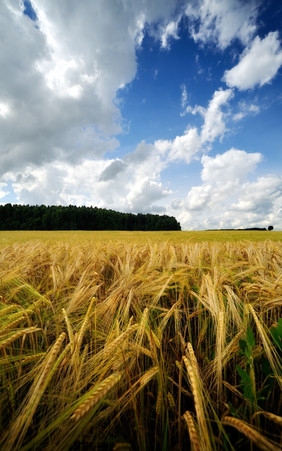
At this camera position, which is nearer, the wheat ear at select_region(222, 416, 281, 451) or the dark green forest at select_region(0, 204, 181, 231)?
the wheat ear at select_region(222, 416, 281, 451)

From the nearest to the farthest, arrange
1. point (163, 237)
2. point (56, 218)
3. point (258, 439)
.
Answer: point (258, 439)
point (163, 237)
point (56, 218)

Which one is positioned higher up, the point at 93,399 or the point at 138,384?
the point at 93,399

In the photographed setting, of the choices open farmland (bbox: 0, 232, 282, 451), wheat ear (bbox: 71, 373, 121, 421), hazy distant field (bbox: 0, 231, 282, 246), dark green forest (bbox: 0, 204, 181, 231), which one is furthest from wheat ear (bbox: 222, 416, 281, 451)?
dark green forest (bbox: 0, 204, 181, 231)

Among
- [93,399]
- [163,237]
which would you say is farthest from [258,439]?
[163,237]

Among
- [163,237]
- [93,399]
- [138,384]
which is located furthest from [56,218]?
[93,399]

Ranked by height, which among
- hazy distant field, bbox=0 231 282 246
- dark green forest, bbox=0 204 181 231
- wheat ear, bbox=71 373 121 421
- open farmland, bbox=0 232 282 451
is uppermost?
dark green forest, bbox=0 204 181 231

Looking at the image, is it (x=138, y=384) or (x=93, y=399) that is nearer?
(x=93, y=399)

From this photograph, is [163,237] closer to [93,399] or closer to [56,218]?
[93,399]

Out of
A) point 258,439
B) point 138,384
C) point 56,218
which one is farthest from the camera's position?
point 56,218

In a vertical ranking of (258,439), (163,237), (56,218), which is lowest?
(258,439)

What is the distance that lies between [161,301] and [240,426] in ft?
Result: 3.07

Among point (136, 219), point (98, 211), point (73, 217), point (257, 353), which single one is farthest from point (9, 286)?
point (136, 219)

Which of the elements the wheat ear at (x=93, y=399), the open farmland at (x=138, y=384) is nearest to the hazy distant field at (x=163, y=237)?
the open farmland at (x=138, y=384)

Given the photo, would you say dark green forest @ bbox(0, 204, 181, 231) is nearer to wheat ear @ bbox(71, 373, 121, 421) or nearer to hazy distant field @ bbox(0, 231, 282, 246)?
hazy distant field @ bbox(0, 231, 282, 246)
